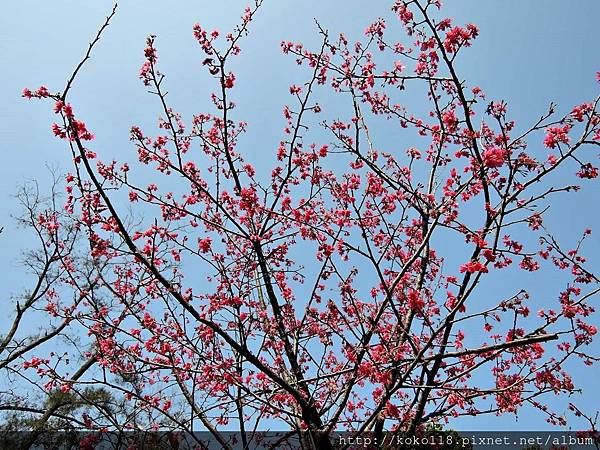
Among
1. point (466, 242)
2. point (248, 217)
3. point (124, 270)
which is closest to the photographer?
point (466, 242)

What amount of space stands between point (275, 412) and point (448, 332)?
2042mm

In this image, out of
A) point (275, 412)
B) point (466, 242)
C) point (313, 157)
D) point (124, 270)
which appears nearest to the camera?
point (466, 242)

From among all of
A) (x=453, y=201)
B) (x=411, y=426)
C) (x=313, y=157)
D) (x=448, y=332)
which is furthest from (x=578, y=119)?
(x=411, y=426)

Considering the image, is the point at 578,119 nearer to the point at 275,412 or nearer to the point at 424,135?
the point at 424,135

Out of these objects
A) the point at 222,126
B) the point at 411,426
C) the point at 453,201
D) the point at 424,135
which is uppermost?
the point at 424,135

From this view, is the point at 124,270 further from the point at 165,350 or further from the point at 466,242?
the point at 466,242

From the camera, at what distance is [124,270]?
285 inches

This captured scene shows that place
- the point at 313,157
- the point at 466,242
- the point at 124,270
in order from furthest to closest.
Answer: the point at 124,270
the point at 313,157
the point at 466,242

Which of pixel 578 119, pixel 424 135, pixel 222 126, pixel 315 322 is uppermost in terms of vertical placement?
pixel 424 135

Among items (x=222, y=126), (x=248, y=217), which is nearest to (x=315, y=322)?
(x=248, y=217)

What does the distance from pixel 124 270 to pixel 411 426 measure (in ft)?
15.0

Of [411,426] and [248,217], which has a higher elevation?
[248,217]

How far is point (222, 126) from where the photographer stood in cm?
559

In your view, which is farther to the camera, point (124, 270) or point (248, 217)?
point (124, 270)
